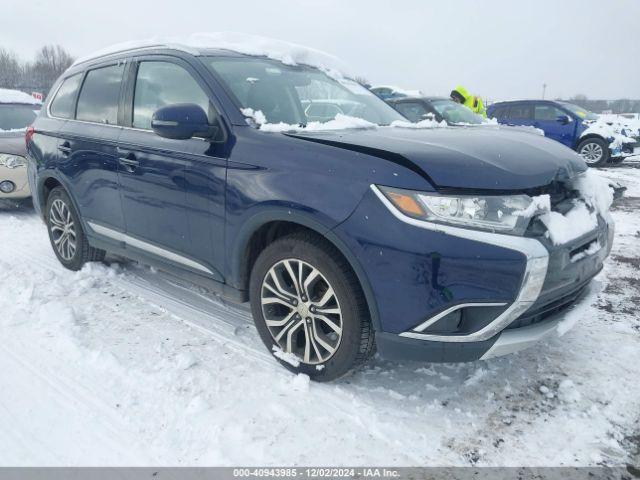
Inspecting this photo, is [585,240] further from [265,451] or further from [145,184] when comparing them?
[145,184]

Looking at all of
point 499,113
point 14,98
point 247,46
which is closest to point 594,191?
point 247,46

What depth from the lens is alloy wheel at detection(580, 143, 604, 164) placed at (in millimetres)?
A: 11102

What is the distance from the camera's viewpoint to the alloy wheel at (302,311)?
8.08 feet

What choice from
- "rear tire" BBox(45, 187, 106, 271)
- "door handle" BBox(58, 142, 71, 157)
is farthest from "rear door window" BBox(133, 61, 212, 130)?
"rear tire" BBox(45, 187, 106, 271)

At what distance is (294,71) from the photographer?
3387 millimetres

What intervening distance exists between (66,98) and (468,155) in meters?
3.74

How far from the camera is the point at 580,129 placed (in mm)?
11312

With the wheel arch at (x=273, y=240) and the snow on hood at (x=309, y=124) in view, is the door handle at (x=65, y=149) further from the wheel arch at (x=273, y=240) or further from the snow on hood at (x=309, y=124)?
the wheel arch at (x=273, y=240)

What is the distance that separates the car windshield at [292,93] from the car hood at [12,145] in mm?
4760

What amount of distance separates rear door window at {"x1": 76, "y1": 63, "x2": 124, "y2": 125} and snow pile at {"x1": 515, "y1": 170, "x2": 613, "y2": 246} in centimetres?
297

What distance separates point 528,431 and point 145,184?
2.68m

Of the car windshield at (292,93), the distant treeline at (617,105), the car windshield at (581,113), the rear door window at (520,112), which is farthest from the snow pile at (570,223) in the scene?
the distant treeline at (617,105)

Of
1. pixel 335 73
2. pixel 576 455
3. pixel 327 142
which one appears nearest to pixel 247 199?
pixel 327 142

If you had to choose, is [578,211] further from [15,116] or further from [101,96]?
[15,116]
